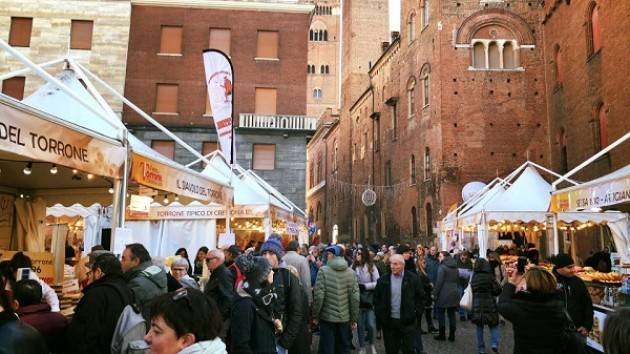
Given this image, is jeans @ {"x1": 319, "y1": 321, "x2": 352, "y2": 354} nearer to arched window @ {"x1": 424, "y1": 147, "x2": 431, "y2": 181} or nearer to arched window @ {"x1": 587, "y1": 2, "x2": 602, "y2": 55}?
arched window @ {"x1": 587, "y1": 2, "x2": 602, "y2": 55}

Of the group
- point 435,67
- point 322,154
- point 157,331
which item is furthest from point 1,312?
point 322,154

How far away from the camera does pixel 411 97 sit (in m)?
31.6

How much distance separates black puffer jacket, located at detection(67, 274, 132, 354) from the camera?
3.35m

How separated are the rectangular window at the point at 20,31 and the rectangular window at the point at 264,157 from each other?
496 inches

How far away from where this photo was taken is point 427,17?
2916cm

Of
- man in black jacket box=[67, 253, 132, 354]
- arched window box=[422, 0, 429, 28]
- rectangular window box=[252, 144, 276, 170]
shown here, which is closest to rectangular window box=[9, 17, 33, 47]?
rectangular window box=[252, 144, 276, 170]

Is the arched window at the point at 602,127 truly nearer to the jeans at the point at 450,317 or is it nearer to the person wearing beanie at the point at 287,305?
the jeans at the point at 450,317

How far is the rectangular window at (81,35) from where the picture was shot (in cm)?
2555

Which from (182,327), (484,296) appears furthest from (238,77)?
(182,327)

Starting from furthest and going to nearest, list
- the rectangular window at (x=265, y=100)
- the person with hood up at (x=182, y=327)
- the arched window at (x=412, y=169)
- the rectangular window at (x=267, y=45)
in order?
1. the arched window at (x=412, y=169)
2. the rectangular window at (x=267, y=45)
3. the rectangular window at (x=265, y=100)
4. the person with hood up at (x=182, y=327)

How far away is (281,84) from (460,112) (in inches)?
381

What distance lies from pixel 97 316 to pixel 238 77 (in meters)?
24.4

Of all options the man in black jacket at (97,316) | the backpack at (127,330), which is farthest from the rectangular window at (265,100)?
the backpack at (127,330)

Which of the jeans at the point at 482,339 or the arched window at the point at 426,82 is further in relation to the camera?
the arched window at the point at 426,82
